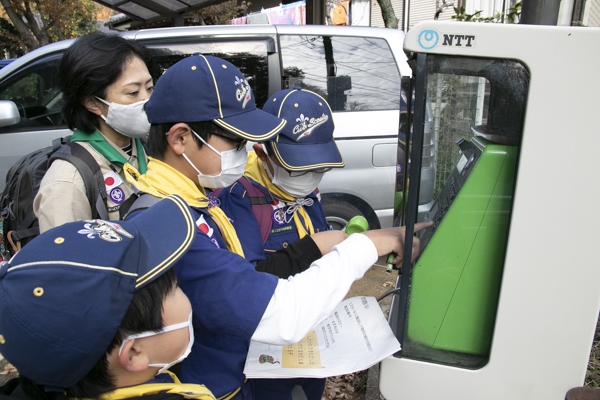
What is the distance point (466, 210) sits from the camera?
1111 mm

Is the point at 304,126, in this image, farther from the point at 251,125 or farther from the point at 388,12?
the point at 388,12

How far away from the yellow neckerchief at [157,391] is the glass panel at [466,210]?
0.55 metres

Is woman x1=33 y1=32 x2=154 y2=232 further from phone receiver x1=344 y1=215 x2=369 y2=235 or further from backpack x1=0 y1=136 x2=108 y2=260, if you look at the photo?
phone receiver x1=344 y1=215 x2=369 y2=235

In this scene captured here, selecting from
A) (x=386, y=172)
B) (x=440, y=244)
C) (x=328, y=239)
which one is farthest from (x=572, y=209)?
(x=386, y=172)

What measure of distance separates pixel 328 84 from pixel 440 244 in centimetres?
244

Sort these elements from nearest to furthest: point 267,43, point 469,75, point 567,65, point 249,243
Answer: point 567,65, point 469,75, point 249,243, point 267,43

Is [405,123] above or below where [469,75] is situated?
below

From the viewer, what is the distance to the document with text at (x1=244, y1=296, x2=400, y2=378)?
1.08 meters

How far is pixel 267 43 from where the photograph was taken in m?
3.26

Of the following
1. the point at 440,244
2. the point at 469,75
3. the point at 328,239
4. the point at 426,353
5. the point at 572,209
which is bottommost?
the point at 426,353

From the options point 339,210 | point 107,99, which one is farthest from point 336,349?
point 339,210

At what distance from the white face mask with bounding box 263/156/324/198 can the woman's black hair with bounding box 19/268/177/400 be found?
78 centimetres

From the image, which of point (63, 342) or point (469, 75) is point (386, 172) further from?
point (63, 342)

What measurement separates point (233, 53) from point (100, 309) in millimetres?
2757
